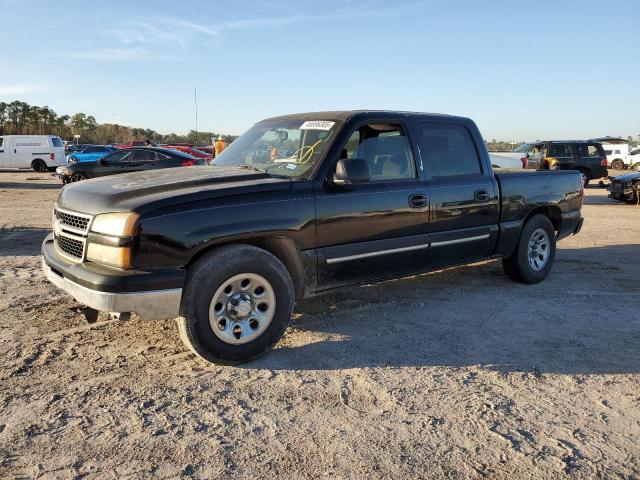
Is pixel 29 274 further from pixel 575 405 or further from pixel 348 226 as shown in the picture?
pixel 575 405

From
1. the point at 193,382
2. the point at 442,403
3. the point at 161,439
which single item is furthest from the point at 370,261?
Result: the point at 161,439

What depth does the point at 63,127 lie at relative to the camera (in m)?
65.8

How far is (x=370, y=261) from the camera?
14.8 ft

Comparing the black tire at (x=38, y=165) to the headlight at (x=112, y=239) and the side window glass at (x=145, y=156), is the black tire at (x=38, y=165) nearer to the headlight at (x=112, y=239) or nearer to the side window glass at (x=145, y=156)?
the side window glass at (x=145, y=156)

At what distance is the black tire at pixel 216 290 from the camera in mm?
3557

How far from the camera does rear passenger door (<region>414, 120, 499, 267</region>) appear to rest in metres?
5.01

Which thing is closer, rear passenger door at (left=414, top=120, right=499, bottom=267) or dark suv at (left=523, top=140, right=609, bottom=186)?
rear passenger door at (left=414, top=120, right=499, bottom=267)

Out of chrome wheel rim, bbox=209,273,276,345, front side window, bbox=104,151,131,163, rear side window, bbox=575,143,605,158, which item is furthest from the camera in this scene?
rear side window, bbox=575,143,605,158

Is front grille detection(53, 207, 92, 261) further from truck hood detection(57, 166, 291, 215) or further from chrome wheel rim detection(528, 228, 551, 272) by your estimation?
chrome wheel rim detection(528, 228, 551, 272)

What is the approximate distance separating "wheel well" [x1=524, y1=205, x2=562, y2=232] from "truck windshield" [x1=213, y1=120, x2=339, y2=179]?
297cm

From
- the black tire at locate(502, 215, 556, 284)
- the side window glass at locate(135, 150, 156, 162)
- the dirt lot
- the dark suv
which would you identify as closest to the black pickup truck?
the black tire at locate(502, 215, 556, 284)

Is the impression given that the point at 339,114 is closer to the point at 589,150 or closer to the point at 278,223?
the point at 278,223

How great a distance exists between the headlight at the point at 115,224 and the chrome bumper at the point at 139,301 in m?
Result: 0.38

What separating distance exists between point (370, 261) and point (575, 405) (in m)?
1.87
